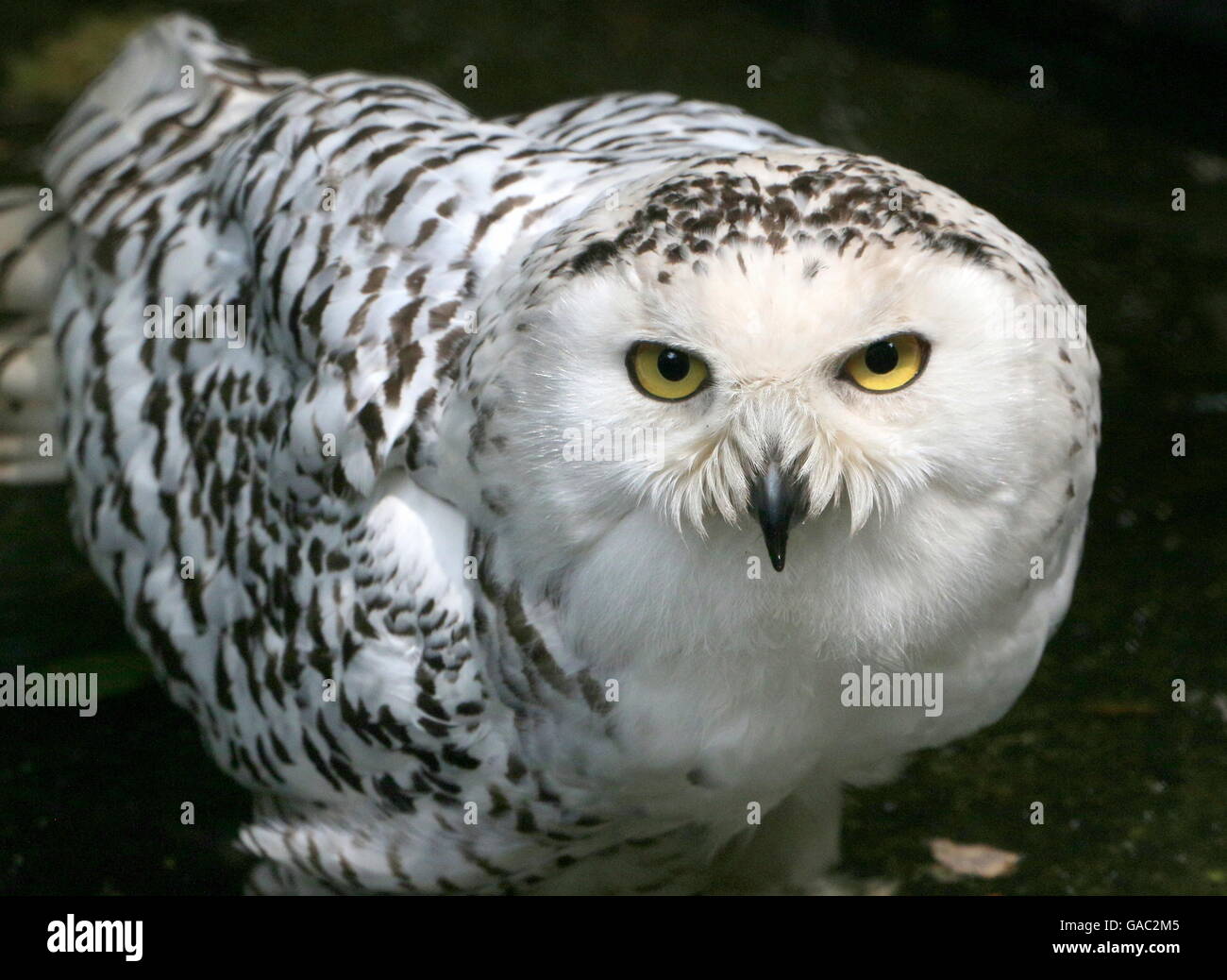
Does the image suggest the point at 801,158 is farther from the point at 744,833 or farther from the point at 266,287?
the point at 744,833

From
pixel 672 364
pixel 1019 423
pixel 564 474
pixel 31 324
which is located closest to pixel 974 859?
pixel 1019 423

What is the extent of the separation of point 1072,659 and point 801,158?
2.08 metres

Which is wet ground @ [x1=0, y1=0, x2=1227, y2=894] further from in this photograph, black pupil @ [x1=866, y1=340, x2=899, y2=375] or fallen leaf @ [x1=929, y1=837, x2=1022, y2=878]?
black pupil @ [x1=866, y1=340, x2=899, y2=375]

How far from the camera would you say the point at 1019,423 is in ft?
7.53

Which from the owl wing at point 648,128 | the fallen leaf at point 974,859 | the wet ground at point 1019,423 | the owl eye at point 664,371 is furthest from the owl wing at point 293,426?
the fallen leaf at point 974,859

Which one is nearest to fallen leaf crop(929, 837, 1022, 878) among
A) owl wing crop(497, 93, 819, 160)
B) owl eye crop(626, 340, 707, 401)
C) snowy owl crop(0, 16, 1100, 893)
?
snowy owl crop(0, 16, 1100, 893)

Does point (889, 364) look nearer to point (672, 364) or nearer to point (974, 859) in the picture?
point (672, 364)

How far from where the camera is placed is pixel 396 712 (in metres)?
2.70

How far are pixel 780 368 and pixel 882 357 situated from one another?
15 centimetres

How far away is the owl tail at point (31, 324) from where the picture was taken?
389 cm

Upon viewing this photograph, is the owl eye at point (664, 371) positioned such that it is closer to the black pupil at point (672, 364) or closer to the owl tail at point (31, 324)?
the black pupil at point (672, 364)

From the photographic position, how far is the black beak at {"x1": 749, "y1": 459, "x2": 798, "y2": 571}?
215 cm

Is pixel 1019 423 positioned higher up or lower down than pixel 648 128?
lower down
